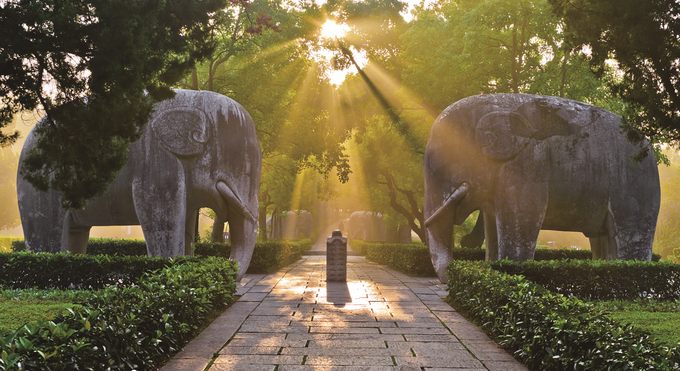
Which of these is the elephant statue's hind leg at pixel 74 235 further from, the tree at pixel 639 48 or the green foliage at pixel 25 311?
the tree at pixel 639 48

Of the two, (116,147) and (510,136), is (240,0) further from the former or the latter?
(510,136)

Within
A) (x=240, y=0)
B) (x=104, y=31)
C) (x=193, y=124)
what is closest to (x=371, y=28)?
(x=193, y=124)

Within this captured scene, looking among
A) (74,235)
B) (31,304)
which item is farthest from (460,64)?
(31,304)

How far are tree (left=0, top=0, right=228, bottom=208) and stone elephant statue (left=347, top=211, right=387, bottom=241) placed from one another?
95.1 feet

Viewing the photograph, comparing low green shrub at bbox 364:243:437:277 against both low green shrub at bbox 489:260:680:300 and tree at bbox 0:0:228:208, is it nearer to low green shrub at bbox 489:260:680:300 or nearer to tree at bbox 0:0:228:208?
low green shrub at bbox 489:260:680:300

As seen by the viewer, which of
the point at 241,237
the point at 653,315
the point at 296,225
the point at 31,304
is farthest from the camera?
the point at 296,225

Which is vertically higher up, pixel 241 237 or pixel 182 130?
pixel 182 130

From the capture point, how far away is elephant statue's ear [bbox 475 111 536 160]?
1012 cm

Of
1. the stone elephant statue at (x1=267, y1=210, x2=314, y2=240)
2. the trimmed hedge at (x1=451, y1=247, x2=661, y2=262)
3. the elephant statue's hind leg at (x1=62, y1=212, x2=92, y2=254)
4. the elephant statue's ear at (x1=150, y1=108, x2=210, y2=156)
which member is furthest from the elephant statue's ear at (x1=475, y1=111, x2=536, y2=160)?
the stone elephant statue at (x1=267, y1=210, x2=314, y2=240)

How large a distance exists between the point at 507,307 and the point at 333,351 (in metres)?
2.07

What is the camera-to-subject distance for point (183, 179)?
31.9 ft

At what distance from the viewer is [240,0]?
22.8 feet

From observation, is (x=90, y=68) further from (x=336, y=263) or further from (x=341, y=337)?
(x=336, y=263)

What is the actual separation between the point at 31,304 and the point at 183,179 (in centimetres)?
320
